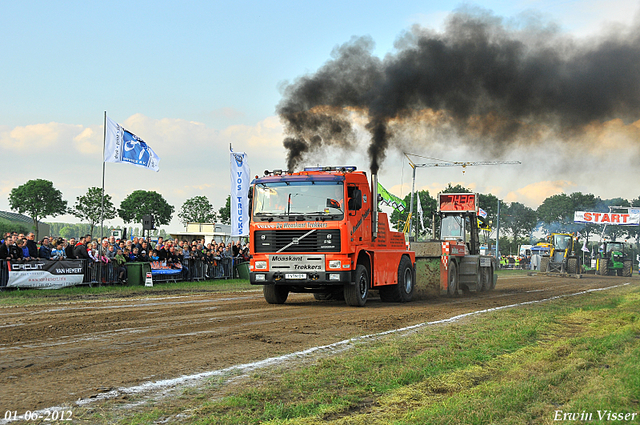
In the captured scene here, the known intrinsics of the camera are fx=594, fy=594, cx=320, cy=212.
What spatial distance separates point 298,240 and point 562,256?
35318mm

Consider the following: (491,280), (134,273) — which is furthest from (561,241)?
(134,273)

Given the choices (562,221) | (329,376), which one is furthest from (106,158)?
(562,221)

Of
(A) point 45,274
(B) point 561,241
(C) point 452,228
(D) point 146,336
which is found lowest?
(D) point 146,336

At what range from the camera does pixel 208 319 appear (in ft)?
38.0

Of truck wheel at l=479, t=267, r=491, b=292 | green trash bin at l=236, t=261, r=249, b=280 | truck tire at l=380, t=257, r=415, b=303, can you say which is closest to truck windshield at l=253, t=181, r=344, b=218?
truck tire at l=380, t=257, r=415, b=303

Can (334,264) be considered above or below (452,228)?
below

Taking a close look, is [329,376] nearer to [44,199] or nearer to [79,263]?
[79,263]

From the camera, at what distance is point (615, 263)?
50.2m

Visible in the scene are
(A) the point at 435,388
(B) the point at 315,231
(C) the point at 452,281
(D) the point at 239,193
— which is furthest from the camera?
(D) the point at 239,193

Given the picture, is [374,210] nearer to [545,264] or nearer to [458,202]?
[458,202]

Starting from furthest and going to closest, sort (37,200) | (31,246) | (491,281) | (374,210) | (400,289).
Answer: (37,200)
(491,281)
(31,246)
(400,289)
(374,210)

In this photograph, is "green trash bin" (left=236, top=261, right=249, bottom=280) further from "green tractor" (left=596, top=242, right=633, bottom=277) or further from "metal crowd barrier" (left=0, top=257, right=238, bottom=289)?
"green tractor" (left=596, top=242, right=633, bottom=277)

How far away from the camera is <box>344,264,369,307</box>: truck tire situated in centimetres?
1471

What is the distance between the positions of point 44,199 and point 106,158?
6577 centimetres
